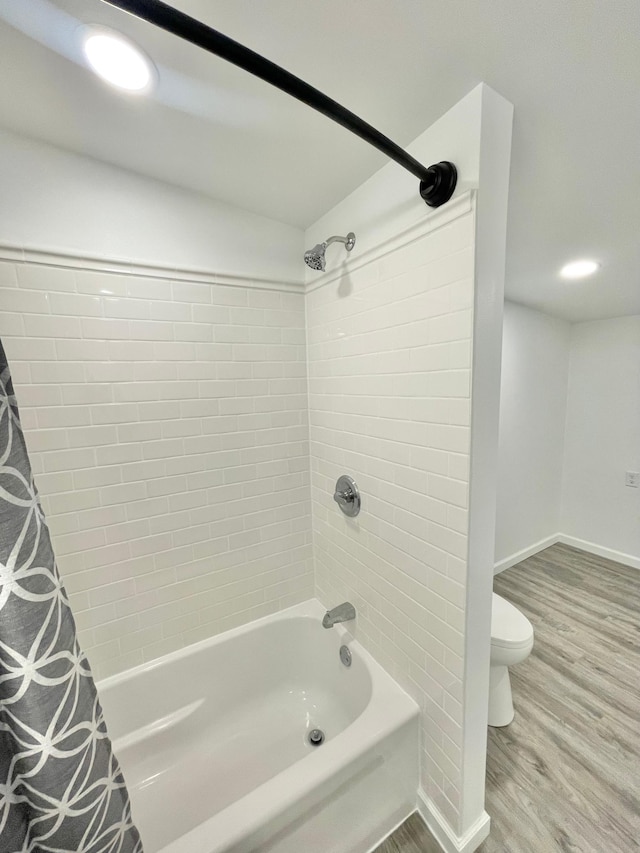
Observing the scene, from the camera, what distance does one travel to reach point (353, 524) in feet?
4.59

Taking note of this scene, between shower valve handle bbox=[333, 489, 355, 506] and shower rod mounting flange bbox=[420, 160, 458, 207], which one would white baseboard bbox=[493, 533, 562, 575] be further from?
shower rod mounting flange bbox=[420, 160, 458, 207]

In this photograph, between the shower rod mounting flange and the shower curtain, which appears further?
the shower rod mounting flange

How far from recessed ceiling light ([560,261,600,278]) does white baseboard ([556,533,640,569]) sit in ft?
8.09

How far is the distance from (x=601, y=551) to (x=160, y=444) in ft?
12.4

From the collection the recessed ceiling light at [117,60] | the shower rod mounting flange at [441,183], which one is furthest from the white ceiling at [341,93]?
the shower rod mounting flange at [441,183]

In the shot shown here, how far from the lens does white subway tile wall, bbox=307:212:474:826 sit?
904 mm

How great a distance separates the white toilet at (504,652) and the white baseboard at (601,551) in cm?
209

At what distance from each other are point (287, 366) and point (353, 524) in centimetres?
81

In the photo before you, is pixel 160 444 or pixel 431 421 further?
pixel 160 444

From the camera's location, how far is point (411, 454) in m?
1.07

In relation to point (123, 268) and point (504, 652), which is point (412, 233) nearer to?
point (123, 268)

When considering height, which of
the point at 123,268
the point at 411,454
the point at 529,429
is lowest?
the point at 529,429

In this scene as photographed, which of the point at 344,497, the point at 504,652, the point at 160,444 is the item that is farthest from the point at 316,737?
the point at 160,444

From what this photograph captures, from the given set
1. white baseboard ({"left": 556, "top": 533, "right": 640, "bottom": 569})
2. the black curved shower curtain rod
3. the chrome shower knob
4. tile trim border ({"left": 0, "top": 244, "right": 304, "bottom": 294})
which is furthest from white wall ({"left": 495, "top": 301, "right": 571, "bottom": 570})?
the black curved shower curtain rod
